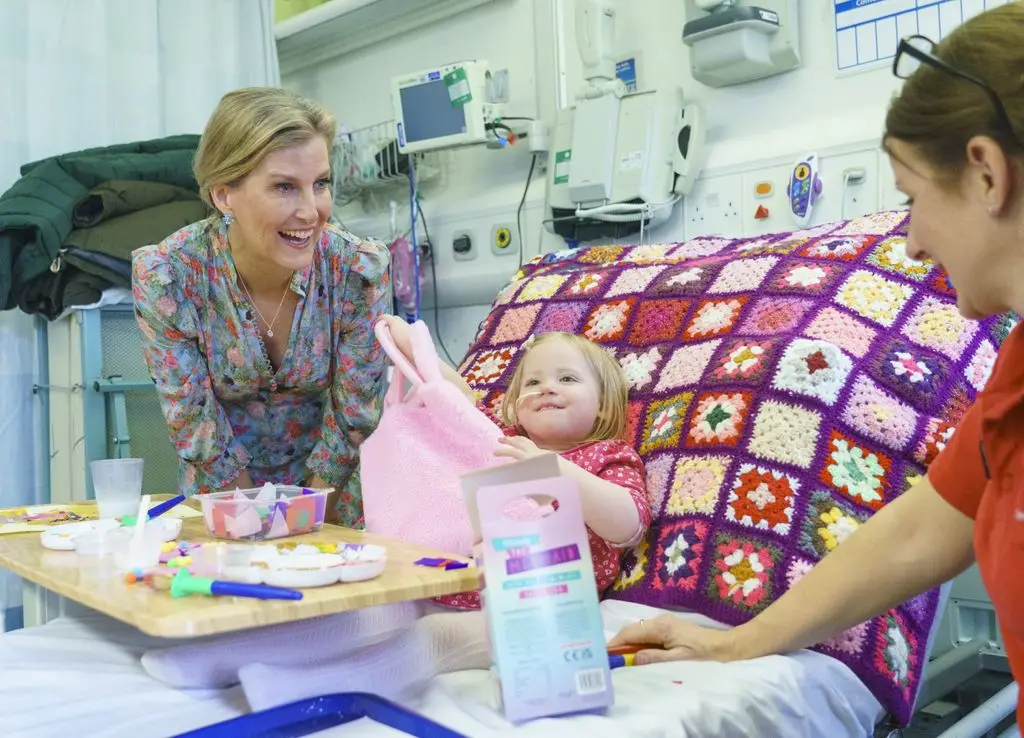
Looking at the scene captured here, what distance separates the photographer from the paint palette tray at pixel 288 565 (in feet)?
3.04

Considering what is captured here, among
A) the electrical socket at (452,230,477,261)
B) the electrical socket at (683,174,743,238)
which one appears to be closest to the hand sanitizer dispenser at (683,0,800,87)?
the electrical socket at (683,174,743,238)

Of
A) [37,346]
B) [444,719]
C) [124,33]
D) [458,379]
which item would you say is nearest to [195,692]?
[444,719]

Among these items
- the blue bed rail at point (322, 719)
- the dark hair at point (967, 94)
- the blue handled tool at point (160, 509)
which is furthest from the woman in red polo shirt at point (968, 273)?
the blue handled tool at point (160, 509)

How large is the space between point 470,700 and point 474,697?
0.5 inches

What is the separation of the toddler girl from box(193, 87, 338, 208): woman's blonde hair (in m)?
0.40

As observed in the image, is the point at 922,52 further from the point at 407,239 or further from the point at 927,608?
the point at 407,239

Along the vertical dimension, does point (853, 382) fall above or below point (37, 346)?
below

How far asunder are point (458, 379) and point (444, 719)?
2.22 feet

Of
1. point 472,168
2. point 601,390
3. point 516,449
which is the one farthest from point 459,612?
point 472,168

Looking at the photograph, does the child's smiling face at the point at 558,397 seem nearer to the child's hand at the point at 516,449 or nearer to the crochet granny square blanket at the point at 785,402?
the crochet granny square blanket at the point at 785,402

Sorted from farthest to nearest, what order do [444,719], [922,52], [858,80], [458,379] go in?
[858,80] → [458,379] → [444,719] → [922,52]

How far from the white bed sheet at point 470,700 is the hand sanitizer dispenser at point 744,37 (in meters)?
1.47

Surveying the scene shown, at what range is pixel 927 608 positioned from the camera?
1.31 m

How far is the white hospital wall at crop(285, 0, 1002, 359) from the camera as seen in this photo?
2170 mm
